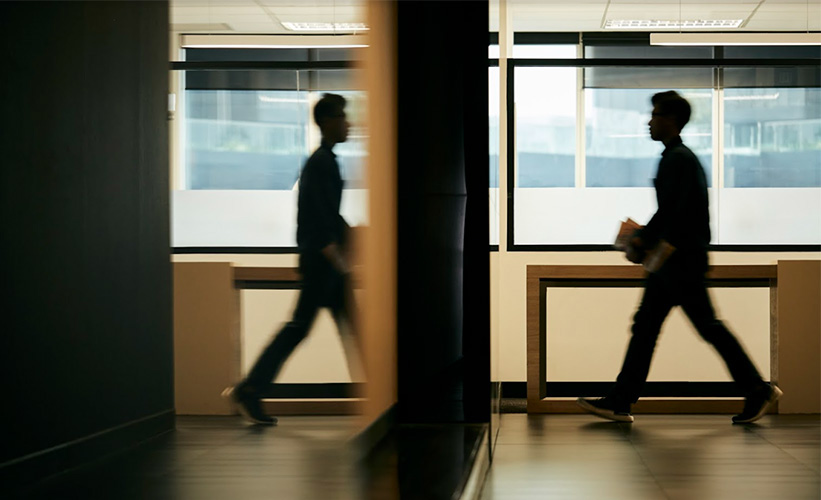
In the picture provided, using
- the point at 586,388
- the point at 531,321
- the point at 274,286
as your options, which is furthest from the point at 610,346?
the point at 274,286

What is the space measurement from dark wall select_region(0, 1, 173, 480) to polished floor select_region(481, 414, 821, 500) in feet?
6.64

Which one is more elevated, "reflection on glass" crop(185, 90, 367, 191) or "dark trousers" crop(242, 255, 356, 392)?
"reflection on glass" crop(185, 90, 367, 191)

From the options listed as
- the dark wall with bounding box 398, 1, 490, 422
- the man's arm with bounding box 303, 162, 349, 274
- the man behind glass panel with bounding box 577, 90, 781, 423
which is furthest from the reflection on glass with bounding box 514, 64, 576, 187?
the man's arm with bounding box 303, 162, 349, 274

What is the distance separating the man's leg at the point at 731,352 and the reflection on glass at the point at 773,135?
1.94 m

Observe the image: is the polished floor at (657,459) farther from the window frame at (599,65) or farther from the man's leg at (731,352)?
the window frame at (599,65)

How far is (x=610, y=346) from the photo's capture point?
5.11 metres

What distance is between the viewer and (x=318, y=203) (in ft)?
4.46

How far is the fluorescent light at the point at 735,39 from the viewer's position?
18.9ft

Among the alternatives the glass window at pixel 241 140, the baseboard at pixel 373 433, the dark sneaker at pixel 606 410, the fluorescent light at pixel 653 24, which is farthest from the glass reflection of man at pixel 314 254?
the fluorescent light at pixel 653 24

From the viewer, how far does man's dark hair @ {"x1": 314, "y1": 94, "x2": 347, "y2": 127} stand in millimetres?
1489

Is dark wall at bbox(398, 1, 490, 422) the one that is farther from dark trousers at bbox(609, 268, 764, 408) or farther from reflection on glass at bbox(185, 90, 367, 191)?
reflection on glass at bbox(185, 90, 367, 191)

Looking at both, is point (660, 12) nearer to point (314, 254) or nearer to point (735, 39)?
point (735, 39)

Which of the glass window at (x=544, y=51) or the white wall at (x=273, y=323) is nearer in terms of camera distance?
the white wall at (x=273, y=323)

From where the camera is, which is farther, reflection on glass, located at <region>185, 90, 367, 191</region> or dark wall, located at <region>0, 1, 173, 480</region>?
reflection on glass, located at <region>185, 90, 367, 191</region>
